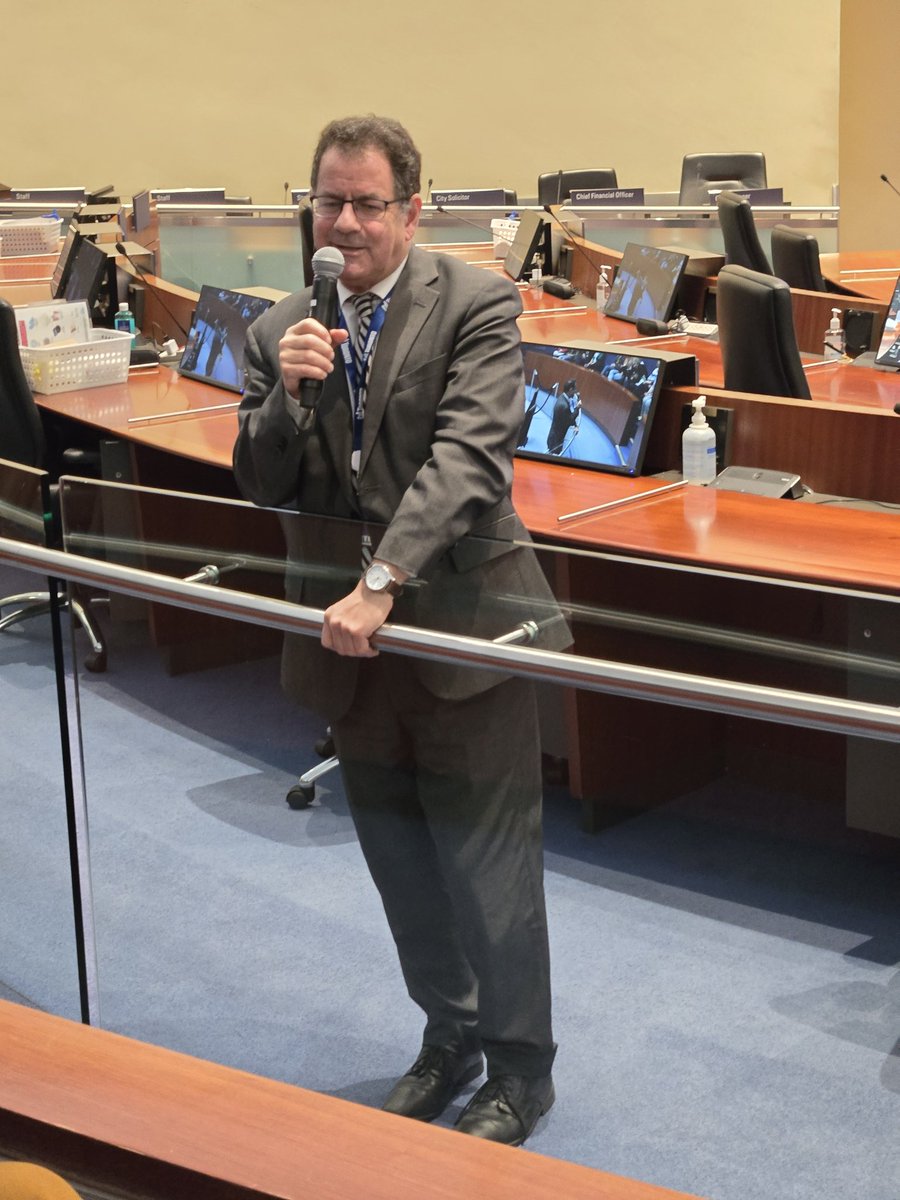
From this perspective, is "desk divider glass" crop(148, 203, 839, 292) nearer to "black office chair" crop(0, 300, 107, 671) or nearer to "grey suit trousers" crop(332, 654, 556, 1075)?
"black office chair" crop(0, 300, 107, 671)

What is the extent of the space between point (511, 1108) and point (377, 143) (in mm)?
1170

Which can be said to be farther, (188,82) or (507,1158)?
(188,82)

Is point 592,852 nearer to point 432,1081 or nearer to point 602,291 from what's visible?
point 432,1081

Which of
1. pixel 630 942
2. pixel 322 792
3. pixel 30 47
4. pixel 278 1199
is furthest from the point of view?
pixel 30 47

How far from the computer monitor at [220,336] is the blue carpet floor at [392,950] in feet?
6.97

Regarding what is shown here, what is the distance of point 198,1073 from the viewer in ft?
3.54

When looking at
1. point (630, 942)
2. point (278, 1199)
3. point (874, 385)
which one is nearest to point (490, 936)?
point (630, 942)

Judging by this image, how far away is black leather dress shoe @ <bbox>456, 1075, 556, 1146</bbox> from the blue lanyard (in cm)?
78

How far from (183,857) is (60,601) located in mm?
392

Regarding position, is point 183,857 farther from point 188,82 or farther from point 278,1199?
point 188,82

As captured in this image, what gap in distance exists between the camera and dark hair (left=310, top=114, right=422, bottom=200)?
1743 mm

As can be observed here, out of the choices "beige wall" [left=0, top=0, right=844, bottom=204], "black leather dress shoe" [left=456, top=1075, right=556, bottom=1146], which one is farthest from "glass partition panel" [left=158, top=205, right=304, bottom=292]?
"beige wall" [left=0, top=0, right=844, bottom=204]

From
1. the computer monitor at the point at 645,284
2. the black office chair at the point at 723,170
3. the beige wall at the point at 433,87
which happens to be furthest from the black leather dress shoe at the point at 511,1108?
the beige wall at the point at 433,87

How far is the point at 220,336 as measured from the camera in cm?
430
